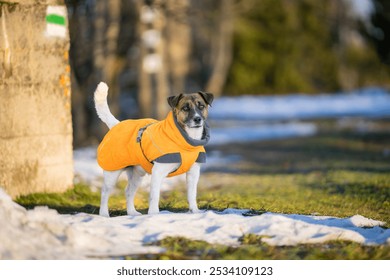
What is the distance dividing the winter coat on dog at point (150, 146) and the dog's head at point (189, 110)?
0.30 feet

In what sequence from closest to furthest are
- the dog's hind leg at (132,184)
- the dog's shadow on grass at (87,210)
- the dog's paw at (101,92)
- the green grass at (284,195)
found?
the green grass at (284,195), the dog's paw at (101,92), the dog's hind leg at (132,184), the dog's shadow on grass at (87,210)

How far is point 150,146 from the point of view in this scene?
846 cm

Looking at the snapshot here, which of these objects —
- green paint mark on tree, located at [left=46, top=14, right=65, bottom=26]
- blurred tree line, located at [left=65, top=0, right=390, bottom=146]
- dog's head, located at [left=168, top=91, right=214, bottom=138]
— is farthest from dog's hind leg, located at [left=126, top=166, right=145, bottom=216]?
blurred tree line, located at [left=65, top=0, right=390, bottom=146]

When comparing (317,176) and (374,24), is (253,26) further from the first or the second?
(317,176)

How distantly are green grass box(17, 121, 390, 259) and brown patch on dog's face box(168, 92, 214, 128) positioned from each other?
1330 millimetres

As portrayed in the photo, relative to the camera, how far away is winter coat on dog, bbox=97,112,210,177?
332 inches

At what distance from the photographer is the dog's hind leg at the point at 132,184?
923 centimetres

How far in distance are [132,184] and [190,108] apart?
4.54 feet

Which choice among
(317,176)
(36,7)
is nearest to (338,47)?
(317,176)

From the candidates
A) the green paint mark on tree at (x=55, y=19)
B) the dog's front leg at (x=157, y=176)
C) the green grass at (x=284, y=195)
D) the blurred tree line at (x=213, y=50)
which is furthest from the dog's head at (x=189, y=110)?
the blurred tree line at (x=213, y=50)

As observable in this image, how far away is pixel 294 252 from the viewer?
682cm

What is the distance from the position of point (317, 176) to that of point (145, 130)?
6.15 meters

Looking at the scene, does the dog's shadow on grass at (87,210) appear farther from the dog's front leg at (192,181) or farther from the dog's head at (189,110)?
the dog's head at (189,110)

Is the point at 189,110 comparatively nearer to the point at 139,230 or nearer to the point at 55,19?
the point at 139,230
